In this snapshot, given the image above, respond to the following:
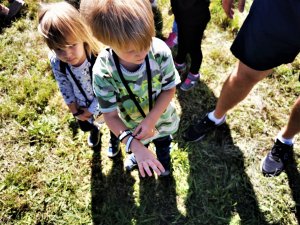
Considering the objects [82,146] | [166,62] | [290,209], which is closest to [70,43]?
[166,62]

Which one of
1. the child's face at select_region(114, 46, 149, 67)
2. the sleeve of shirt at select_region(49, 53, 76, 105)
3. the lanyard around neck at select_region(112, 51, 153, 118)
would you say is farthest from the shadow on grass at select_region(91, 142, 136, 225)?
the child's face at select_region(114, 46, 149, 67)

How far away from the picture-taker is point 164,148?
2.51 m

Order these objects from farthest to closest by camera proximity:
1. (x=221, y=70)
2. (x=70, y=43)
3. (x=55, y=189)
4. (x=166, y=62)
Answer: (x=221, y=70) → (x=55, y=189) → (x=70, y=43) → (x=166, y=62)

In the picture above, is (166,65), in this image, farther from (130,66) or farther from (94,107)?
(94,107)

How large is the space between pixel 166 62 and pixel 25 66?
248 centimetres

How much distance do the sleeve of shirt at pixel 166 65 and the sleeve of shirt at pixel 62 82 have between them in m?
0.80

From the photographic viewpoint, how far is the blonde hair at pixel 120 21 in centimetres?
140

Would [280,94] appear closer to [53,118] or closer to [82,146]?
[82,146]

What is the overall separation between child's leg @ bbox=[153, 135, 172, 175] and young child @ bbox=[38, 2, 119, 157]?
0.54 meters

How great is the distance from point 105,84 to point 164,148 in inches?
37.5

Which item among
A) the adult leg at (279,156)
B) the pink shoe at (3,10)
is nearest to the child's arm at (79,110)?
the adult leg at (279,156)

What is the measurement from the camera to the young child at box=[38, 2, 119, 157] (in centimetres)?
199

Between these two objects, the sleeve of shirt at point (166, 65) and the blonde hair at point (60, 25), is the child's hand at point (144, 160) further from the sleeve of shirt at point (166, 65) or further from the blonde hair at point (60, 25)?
the blonde hair at point (60, 25)

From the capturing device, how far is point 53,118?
10.7 feet
